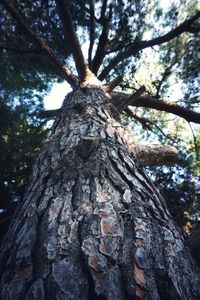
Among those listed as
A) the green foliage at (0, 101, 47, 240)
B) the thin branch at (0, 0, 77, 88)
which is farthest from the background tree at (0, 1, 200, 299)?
the green foliage at (0, 101, 47, 240)

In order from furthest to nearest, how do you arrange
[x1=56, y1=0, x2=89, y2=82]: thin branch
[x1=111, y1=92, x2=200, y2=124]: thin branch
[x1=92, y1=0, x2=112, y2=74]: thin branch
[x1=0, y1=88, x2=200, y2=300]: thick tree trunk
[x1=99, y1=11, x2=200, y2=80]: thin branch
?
[x1=92, y1=0, x2=112, y2=74]: thin branch < [x1=99, y1=11, x2=200, y2=80]: thin branch < [x1=111, y1=92, x2=200, y2=124]: thin branch < [x1=56, y1=0, x2=89, y2=82]: thin branch < [x1=0, y1=88, x2=200, y2=300]: thick tree trunk

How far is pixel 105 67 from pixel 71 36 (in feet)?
4.79

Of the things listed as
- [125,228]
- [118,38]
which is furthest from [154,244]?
[118,38]

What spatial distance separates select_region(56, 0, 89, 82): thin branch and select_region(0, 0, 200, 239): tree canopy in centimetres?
1

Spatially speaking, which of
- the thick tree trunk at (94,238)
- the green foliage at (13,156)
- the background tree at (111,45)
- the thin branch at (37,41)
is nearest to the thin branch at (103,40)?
the background tree at (111,45)

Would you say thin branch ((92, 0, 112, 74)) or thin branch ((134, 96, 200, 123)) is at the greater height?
thin branch ((92, 0, 112, 74))

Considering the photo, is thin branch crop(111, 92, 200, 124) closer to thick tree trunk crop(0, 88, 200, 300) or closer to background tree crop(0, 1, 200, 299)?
background tree crop(0, 1, 200, 299)

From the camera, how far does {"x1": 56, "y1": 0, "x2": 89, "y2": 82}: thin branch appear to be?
3.45m

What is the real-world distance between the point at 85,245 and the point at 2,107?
3.75 m

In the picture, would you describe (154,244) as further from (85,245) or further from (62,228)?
(62,228)

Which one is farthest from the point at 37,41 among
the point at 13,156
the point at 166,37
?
the point at 166,37

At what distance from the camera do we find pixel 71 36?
145 inches

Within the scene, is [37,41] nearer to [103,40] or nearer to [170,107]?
[103,40]

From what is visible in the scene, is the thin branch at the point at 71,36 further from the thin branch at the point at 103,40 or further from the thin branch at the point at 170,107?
the thin branch at the point at 103,40
